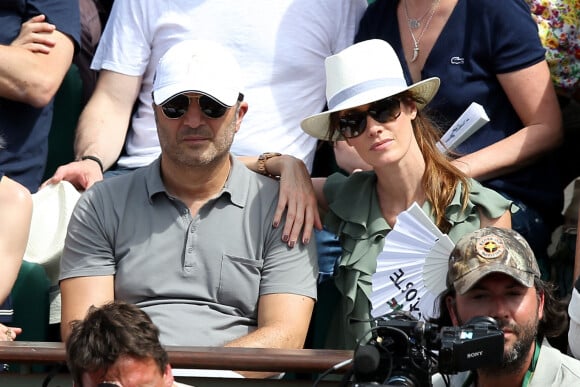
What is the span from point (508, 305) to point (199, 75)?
148 cm

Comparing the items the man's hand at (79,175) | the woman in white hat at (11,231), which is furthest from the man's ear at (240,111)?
the woman in white hat at (11,231)

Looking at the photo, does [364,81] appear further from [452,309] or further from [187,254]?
[452,309]

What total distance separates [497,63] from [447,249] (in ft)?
3.45

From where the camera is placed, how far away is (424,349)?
→ 3033 millimetres

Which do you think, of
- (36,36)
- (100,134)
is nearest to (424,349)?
(100,134)

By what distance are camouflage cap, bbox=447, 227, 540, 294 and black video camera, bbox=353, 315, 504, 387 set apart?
50cm

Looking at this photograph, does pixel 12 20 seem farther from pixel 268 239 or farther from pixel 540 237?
pixel 540 237

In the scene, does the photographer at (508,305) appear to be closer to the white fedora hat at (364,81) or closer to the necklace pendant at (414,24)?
the white fedora hat at (364,81)

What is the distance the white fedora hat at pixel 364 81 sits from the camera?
177 inches

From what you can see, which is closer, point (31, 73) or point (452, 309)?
point (452, 309)

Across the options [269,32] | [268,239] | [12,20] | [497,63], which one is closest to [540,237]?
[497,63]

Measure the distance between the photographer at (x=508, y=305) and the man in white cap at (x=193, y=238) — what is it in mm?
850

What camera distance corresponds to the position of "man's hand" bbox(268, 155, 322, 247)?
449 centimetres

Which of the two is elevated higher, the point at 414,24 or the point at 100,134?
the point at 414,24
